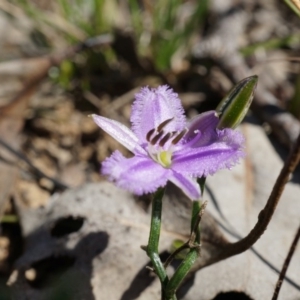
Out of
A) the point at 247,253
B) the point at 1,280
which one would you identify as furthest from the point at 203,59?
the point at 1,280

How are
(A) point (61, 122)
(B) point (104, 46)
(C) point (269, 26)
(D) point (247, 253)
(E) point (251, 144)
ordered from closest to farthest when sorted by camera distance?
(D) point (247, 253)
(E) point (251, 144)
(A) point (61, 122)
(B) point (104, 46)
(C) point (269, 26)

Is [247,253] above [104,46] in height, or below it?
below

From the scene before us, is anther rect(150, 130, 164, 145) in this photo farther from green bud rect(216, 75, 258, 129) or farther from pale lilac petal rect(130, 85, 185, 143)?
green bud rect(216, 75, 258, 129)

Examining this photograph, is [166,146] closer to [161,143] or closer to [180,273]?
[161,143]

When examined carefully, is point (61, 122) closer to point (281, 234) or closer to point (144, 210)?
point (144, 210)

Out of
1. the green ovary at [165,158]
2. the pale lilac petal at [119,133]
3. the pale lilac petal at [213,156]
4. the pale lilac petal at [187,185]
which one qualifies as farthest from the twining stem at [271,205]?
the pale lilac petal at [119,133]

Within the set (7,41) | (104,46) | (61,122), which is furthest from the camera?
(7,41)
